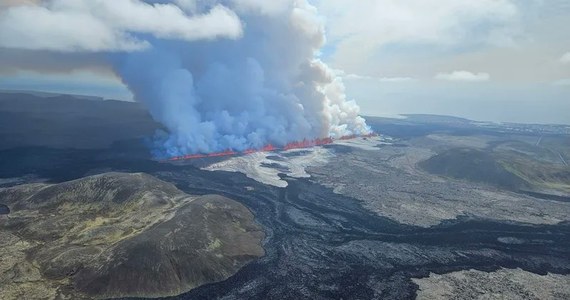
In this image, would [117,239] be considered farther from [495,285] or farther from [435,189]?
[435,189]

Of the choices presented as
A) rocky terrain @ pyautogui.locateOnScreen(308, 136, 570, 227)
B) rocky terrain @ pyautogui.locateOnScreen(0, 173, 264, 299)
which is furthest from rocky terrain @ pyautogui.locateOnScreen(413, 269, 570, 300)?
rocky terrain @ pyautogui.locateOnScreen(0, 173, 264, 299)

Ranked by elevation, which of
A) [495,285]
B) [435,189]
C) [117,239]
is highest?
[435,189]

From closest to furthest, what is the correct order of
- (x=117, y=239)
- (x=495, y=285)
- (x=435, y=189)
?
(x=495, y=285)
(x=117, y=239)
(x=435, y=189)

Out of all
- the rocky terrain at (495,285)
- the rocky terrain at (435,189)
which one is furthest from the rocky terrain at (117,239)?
the rocky terrain at (435,189)

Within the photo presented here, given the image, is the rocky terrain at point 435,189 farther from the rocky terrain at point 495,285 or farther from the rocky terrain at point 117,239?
the rocky terrain at point 117,239

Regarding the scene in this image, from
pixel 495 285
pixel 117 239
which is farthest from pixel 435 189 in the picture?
pixel 117 239

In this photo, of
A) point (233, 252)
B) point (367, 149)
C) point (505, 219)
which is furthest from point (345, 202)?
point (367, 149)
